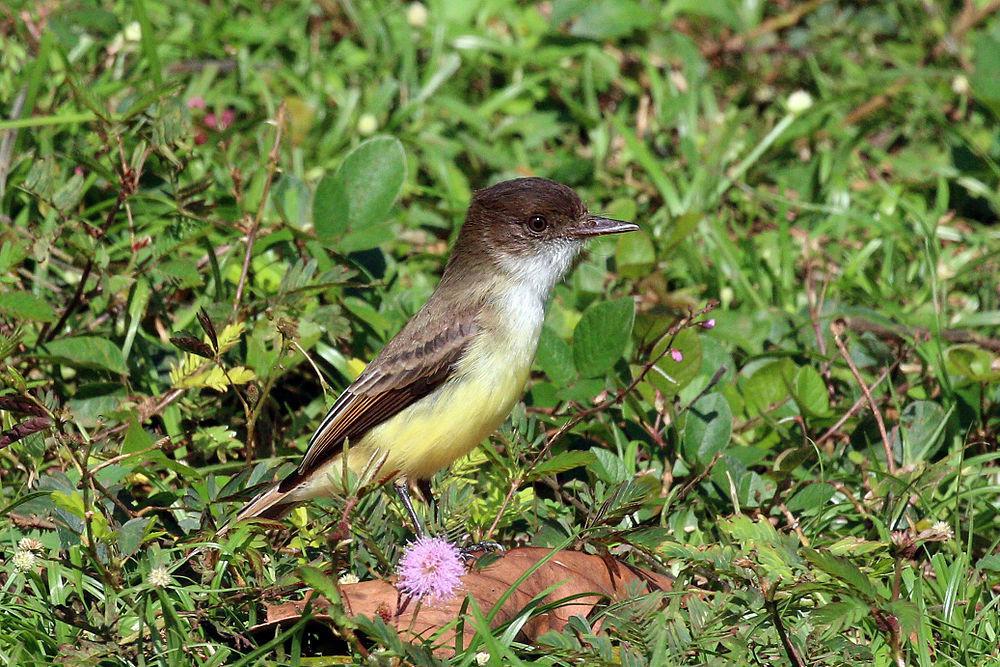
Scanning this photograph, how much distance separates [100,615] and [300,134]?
401 cm

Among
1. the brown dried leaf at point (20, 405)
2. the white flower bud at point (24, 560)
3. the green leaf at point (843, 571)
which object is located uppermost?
the brown dried leaf at point (20, 405)

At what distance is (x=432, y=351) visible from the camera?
5152mm

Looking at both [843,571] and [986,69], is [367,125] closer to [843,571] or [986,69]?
[986,69]

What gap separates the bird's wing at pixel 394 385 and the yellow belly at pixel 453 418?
41mm

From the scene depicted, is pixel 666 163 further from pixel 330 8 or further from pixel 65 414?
pixel 65 414

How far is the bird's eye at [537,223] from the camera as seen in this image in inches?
223

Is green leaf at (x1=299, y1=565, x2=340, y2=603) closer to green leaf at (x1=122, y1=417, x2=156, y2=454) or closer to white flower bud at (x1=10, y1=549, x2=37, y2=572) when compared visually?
white flower bud at (x1=10, y1=549, x2=37, y2=572)

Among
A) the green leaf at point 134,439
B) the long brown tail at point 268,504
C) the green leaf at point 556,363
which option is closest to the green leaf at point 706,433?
the green leaf at point 556,363

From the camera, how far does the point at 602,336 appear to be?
18.0 feet

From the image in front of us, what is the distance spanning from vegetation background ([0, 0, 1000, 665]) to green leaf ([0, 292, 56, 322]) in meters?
0.02

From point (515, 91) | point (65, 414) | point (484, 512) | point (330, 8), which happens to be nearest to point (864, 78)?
point (515, 91)

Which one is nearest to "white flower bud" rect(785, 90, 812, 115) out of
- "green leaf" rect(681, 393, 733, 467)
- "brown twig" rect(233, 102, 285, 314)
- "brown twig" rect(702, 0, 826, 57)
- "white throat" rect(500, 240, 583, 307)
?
"brown twig" rect(702, 0, 826, 57)

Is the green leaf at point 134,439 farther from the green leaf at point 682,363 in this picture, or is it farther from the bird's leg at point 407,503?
the green leaf at point 682,363

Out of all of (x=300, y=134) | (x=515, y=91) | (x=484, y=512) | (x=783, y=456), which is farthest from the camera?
(x=515, y=91)
